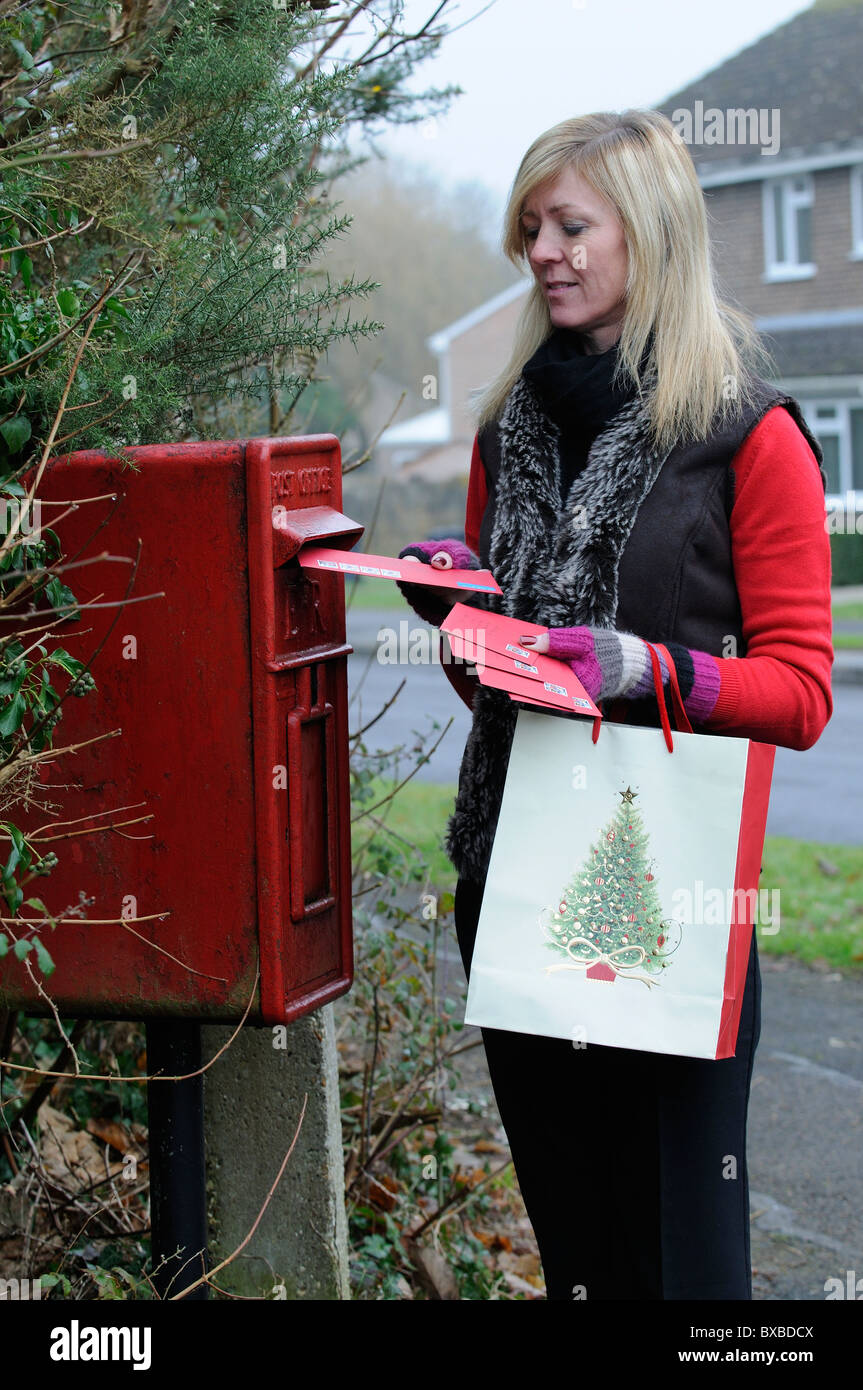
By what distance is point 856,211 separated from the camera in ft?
74.2

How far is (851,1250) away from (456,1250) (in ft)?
3.22

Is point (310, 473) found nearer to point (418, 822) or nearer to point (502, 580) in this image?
point (502, 580)

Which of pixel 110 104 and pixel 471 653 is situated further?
pixel 110 104

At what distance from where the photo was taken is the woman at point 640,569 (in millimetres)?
2027

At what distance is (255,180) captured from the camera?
2.37 meters

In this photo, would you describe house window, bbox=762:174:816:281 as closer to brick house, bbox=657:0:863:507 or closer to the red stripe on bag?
brick house, bbox=657:0:863:507

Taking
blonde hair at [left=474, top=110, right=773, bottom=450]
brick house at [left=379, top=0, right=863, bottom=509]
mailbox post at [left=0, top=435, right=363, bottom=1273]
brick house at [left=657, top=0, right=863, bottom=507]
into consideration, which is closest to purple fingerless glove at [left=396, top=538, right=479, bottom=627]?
mailbox post at [left=0, top=435, right=363, bottom=1273]

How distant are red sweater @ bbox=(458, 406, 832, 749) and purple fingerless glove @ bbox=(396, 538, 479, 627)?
16.4 inches

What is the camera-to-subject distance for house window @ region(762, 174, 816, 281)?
76.3 feet

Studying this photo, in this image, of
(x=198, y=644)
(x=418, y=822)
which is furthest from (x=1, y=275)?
(x=418, y=822)

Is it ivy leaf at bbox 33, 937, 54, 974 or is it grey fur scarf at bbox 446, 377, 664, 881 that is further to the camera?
grey fur scarf at bbox 446, 377, 664, 881

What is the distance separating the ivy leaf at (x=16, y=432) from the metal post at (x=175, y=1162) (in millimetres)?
972

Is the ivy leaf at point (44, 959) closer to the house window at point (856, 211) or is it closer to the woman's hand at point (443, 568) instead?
the woman's hand at point (443, 568)
